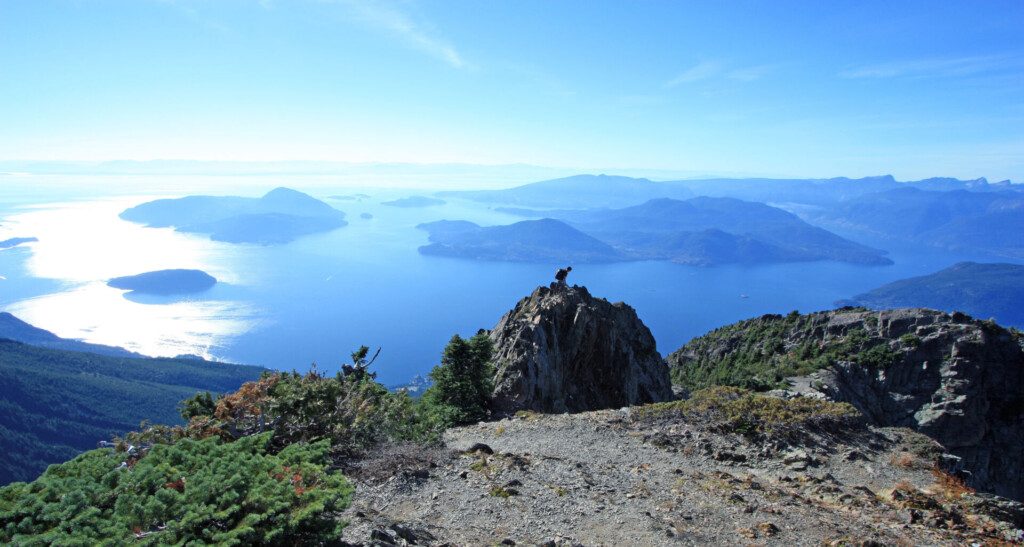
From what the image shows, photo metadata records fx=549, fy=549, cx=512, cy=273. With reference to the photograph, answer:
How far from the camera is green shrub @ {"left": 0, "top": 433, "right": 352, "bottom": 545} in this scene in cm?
686

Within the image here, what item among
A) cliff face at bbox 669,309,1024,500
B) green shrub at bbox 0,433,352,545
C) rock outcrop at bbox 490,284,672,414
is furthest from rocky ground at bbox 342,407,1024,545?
cliff face at bbox 669,309,1024,500

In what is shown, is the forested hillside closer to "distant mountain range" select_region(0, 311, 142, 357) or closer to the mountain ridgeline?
"distant mountain range" select_region(0, 311, 142, 357)

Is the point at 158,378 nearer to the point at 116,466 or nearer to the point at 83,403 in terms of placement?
the point at 83,403

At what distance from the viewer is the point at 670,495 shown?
42.3 ft

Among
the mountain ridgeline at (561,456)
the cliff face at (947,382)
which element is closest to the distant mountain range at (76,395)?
the mountain ridgeline at (561,456)

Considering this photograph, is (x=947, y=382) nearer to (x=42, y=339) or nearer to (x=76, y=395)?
(x=76, y=395)

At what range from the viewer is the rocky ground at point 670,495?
1076 centimetres

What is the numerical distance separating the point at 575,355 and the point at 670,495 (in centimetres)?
1916

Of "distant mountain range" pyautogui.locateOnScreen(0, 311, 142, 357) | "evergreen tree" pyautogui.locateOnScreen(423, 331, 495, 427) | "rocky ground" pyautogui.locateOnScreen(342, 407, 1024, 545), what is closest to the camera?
"rocky ground" pyautogui.locateOnScreen(342, 407, 1024, 545)

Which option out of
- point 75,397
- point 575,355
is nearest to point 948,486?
point 575,355

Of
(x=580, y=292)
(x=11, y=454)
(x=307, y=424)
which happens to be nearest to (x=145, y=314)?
(x=11, y=454)

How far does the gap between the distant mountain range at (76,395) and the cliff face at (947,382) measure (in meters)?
68.0

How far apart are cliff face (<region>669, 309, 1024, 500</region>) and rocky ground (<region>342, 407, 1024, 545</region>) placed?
55.0 ft

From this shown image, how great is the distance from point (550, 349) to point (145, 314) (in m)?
191
